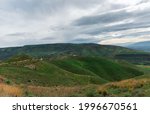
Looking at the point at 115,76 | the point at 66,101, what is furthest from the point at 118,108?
the point at 115,76

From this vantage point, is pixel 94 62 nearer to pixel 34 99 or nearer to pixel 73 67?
pixel 73 67

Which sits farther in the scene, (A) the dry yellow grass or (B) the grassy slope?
(B) the grassy slope

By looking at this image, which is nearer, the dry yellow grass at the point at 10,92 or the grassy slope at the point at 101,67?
the dry yellow grass at the point at 10,92

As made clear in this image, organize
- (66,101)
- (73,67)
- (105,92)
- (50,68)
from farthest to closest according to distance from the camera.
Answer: (73,67)
(50,68)
(105,92)
(66,101)

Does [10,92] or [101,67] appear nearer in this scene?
[10,92]

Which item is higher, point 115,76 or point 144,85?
point 144,85

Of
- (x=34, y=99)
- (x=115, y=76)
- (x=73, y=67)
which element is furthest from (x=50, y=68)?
(x=34, y=99)

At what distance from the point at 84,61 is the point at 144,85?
142 m

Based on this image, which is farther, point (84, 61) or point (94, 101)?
point (84, 61)

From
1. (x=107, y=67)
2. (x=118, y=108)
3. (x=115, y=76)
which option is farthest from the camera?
(x=107, y=67)

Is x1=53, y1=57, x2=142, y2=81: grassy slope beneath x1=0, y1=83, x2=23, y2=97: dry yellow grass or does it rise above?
beneath

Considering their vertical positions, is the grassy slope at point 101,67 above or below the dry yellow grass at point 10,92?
below

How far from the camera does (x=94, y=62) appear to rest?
165 m

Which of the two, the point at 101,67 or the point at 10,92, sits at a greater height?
the point at 10,92
